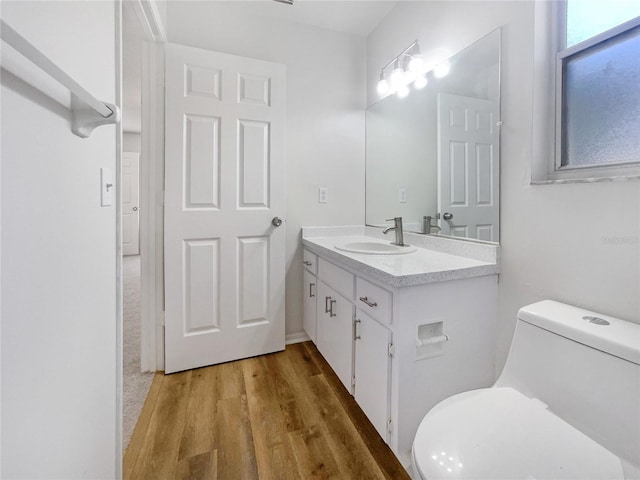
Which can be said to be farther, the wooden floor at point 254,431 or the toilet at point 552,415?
the wooden floor at point 254,431

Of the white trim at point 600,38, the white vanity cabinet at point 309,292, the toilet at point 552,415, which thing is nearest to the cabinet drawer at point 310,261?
the white vanity cabinet at point 309,292

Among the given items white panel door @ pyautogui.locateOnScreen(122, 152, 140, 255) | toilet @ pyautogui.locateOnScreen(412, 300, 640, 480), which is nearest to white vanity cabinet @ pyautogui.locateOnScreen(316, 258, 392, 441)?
toilet @ pyautogui.locateOnScreen(412, 300, 640, 480)

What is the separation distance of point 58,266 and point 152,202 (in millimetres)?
1230

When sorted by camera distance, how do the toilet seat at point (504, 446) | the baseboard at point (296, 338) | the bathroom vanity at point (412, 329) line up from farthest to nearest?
the baseboard at point (296, 338) → the bathroom vanity at point (412, 329) → the toilet seat at point (504, 446)

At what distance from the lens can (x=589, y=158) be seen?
1038 millimetres

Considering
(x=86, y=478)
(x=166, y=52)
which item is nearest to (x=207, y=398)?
(x=86, y=478)

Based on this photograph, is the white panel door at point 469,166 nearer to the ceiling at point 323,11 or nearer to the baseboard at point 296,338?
the ceiling at point 323,11

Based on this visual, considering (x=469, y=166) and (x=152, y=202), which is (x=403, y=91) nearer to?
(x=469, y=166)

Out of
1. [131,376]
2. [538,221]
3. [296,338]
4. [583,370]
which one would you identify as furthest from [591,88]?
[131,376]

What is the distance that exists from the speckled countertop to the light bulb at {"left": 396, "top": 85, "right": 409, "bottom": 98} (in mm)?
Answer: 900

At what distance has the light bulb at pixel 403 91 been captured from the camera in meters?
1.87

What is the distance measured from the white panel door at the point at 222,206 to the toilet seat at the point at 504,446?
139 centimetres

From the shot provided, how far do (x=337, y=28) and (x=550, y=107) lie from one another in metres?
1.66

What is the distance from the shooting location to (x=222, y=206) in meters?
1.86
